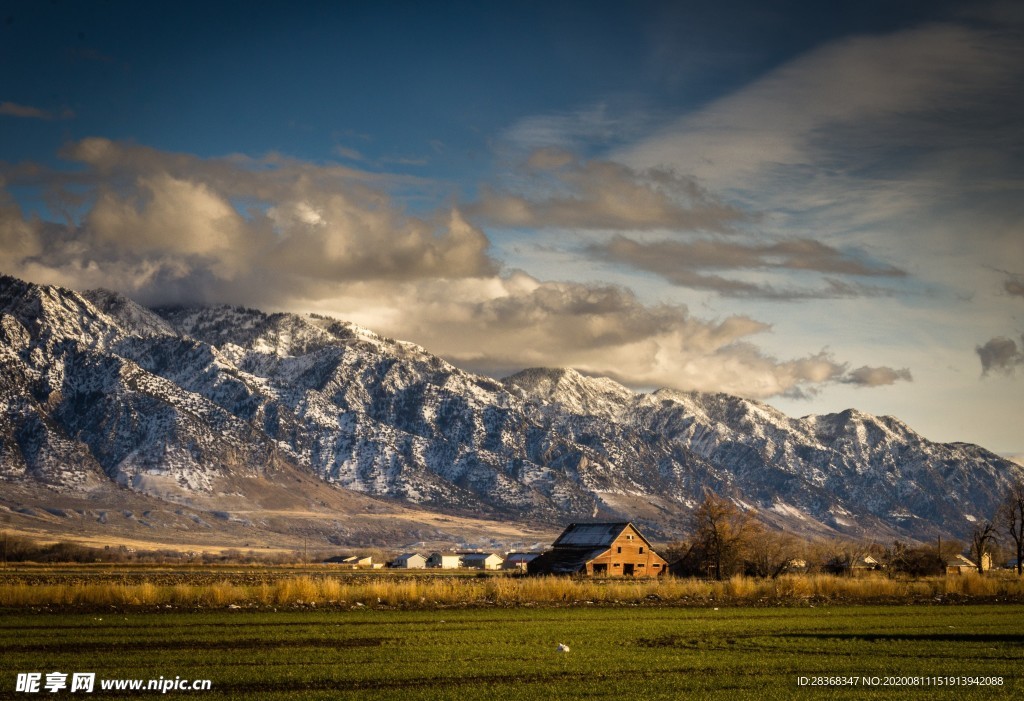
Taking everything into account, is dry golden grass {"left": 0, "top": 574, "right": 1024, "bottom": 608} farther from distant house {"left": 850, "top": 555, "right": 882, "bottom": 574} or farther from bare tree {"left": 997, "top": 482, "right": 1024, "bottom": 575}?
bare tree {"left": 997, "top": 482, "right": 1024, "bottom": 575}

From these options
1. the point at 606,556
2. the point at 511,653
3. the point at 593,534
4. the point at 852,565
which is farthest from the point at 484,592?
the point at 852,565

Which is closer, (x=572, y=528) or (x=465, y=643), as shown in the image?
(x=465, y=643)

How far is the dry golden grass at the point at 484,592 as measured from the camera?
60.9 m

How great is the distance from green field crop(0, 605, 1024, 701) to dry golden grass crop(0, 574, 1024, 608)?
526 cm

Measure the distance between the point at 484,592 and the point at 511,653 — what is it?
32.6 meters

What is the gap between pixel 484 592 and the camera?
236 ft

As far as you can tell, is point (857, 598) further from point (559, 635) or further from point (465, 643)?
point (465, 643)

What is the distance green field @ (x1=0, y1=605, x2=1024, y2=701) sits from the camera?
3075 cm

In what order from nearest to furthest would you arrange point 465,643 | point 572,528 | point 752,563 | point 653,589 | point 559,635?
1. point 465,643
2. point 559,635
3. point 653,589
4. point 752,563
5. point 572,528

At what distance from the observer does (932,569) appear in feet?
439

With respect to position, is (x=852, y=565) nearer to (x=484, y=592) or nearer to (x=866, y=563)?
(x=866, y=563)

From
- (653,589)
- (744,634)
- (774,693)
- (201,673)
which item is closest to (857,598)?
(653,589)

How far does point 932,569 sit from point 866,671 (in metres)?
108

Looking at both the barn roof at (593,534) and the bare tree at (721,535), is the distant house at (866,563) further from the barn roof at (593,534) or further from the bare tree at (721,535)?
the bare tree at (721,535)
